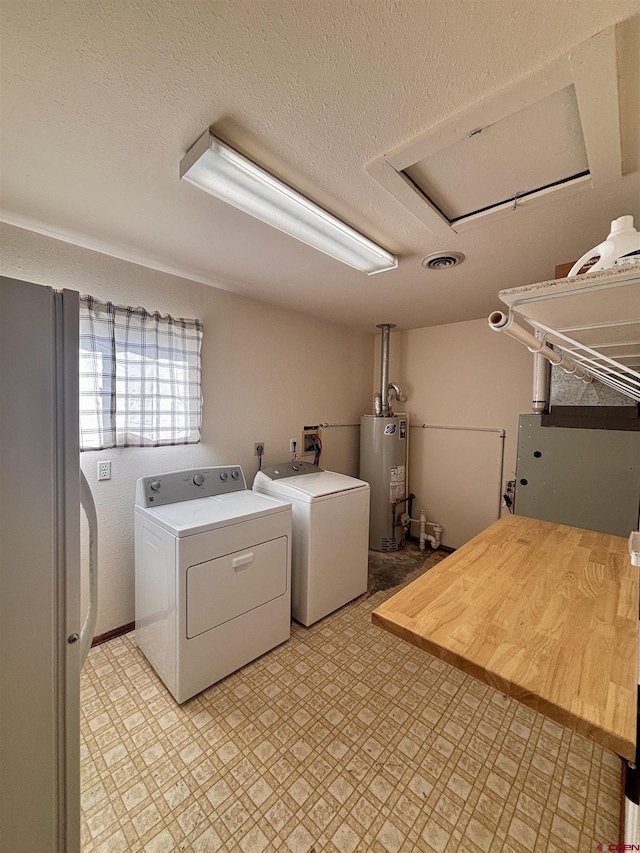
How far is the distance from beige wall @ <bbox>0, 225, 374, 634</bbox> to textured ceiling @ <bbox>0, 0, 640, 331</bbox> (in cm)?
25

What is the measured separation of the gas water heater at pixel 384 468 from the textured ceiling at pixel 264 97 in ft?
6.34

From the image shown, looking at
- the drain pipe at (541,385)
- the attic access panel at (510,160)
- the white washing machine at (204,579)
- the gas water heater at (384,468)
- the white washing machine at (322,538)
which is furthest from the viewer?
the gas water heater at (384,468)

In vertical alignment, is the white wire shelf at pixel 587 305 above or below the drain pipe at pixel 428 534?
above

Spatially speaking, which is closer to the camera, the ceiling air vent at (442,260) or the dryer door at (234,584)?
the dryer door at (234,584)

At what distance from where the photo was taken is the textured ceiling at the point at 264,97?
74cm

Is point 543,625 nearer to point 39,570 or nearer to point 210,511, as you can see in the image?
point 39,570

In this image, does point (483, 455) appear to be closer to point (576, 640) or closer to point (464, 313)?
point (464, 313)

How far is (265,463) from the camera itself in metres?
2.84

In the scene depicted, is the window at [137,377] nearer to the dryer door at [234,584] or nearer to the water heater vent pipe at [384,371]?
the dryer door at [234,584]

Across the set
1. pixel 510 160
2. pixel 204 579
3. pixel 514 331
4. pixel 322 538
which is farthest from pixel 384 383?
pixel 514 331

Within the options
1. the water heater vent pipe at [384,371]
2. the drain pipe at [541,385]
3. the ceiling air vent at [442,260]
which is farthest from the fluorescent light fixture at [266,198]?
the water heater vent pipe at [384,371]

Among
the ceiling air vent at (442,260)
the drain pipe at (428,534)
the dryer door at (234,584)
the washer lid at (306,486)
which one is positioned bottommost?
the drain pipe at (428,534)

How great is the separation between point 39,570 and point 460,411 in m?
3.40

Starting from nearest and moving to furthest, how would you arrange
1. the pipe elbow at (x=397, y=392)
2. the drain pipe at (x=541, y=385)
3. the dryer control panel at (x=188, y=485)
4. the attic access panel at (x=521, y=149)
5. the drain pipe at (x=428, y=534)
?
the attic access panel at (x=521, y=149)
the dryer control panel at (x=188, y=485)
the drain pipe at (x=541, y=385)
the drain pipe at (x=428, y=534)
the pipe elbow at (x=397, y=392)
